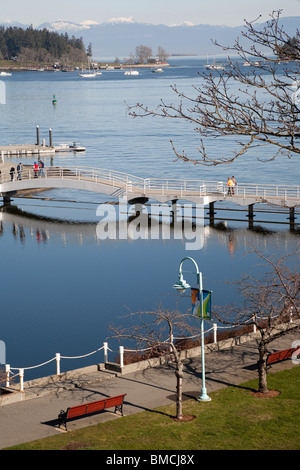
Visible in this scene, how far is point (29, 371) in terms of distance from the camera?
26.3m

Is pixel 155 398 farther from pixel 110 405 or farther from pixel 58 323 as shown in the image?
pixel 58 323

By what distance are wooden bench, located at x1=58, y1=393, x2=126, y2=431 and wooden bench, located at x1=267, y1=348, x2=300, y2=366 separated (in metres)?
5.02

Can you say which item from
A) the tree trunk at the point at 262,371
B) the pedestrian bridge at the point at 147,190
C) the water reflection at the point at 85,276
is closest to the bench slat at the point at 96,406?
the tree trunk at the point at 262,371

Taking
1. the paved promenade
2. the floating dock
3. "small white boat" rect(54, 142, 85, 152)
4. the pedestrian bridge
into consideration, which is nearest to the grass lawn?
the paved promenade

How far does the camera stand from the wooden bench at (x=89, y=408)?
18.1 m

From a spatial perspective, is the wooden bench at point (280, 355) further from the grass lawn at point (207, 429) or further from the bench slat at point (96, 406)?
the bench slat at point (96, 406)

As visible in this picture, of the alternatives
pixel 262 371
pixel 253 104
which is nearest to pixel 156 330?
pixel 262 371

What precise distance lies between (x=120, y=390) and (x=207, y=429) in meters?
3.59

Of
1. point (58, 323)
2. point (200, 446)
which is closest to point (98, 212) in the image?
point (58, 323)

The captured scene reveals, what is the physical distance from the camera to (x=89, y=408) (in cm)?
1847

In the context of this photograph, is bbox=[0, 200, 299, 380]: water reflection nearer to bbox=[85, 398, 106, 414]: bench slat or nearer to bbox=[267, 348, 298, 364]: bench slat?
bbox=[267, 348, 298, 364]: bench slat

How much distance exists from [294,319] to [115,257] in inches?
708

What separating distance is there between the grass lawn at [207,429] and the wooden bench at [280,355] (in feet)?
4.88

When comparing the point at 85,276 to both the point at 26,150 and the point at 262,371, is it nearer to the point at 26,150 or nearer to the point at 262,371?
the point at 262,371
